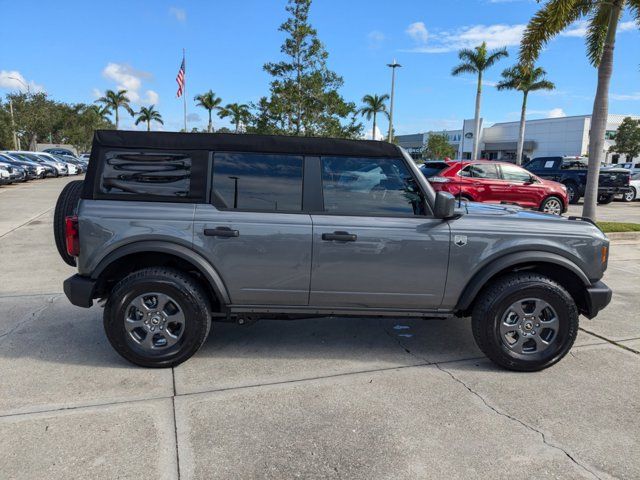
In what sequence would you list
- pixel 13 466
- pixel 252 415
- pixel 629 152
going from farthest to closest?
pixel 629 152, pixel 252 415, pixel 13 466

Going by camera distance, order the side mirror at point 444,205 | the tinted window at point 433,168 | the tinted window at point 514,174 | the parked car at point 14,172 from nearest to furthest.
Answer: the side mirror at point 444,205 → the tinted window at point 433,168 → the tinted window at point 514,174 → the parked car at point 14,172

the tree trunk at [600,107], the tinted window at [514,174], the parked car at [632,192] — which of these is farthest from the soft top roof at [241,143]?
the parked car at [632,192]

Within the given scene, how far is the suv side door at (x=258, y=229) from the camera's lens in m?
3.54

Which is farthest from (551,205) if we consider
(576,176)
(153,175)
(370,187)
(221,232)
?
(153,175)

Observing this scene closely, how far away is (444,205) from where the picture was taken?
11.6 ft

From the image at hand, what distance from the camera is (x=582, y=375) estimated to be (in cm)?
374

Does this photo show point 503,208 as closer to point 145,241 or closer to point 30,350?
point 145,241

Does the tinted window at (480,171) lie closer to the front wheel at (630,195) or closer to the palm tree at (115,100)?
the front wheel at (630,195)

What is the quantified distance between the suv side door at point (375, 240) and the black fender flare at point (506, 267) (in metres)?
0.21

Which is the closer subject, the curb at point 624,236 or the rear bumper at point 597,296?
the rear bumper at point 597,296

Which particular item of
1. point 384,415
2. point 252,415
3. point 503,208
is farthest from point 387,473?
point 503,208

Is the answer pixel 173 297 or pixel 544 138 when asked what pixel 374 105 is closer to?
pixel 544 138

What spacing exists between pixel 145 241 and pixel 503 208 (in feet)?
10.3

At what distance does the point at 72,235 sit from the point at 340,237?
6.56ft
